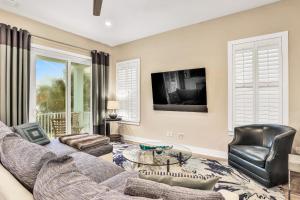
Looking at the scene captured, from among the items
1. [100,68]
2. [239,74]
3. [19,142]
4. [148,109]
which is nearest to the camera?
[19,142]

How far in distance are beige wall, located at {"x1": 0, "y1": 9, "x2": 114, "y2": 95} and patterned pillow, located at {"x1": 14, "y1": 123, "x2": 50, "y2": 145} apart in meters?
1.96

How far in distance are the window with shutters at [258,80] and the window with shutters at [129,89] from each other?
2.42m

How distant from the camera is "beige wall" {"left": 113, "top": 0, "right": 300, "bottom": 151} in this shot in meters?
3.03

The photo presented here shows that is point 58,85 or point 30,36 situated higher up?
point 30,36

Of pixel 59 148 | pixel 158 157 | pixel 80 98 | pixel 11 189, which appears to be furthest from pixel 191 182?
pixel 80 98

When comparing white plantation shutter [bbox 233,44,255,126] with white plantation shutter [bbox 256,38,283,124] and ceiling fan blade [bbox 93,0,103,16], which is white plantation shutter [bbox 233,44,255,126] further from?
ceiling fan blade [bbox 93,0,103,16]

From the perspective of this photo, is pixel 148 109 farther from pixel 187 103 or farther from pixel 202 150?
pixel 202 150

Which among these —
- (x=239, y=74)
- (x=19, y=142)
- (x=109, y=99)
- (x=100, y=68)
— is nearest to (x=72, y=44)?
(x=100, y=68)

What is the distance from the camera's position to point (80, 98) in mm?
4961

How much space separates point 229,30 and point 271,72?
3.80 ft

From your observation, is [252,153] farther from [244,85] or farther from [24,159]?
[24,159]

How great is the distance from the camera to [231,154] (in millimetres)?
3086

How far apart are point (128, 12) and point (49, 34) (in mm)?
1974

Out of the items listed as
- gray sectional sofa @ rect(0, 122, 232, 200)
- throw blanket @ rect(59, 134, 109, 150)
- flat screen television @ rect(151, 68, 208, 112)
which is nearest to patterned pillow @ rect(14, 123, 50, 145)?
throw blanket @ rect(59, 134, 109, 150)
